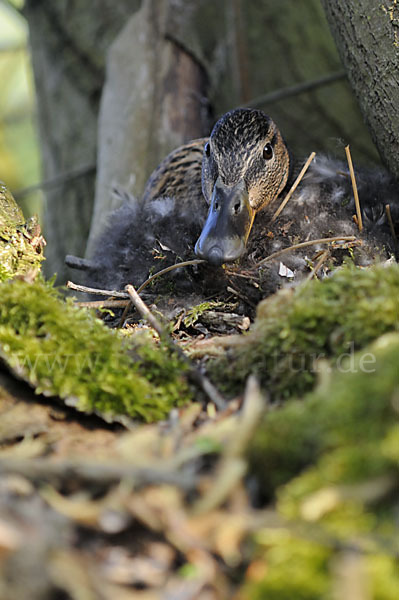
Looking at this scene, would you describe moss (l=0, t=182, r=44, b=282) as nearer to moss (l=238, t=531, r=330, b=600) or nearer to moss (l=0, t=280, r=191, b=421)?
moss (l=0, t=280, r=191, b=421)

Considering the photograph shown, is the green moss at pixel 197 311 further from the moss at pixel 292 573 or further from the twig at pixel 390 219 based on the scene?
the moss at pixel 292 573

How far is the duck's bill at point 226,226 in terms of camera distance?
2129mm

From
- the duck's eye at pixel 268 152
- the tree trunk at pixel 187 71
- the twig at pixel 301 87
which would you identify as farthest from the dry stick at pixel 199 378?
the twig at pixel 301 87

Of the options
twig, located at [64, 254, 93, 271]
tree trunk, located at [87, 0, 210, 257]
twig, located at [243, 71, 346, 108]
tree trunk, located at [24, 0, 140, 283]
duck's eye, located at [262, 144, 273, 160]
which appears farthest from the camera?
tree trunk, located at [24, 0, 140, 283]

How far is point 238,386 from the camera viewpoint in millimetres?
1484

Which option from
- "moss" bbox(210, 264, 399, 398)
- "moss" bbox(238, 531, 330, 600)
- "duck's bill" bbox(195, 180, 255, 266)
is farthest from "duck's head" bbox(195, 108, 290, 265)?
"moss" bbox(238, 531, 330, 600)

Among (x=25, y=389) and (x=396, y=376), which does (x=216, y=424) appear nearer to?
(x=396, y=376)

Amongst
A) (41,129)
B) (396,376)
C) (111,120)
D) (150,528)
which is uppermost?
(396,376)

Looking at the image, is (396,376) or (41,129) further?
(41,129)

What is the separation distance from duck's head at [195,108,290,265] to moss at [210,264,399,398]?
0.70 metres

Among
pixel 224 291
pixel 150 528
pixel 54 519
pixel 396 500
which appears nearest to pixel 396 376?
pixel 396 500

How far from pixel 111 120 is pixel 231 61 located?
1.40m

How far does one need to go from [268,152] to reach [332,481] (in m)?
2.26

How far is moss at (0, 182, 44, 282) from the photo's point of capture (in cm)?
185
